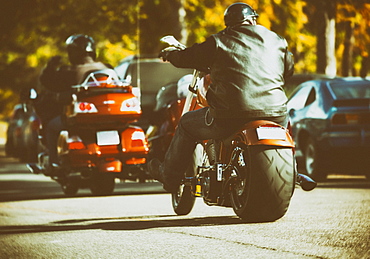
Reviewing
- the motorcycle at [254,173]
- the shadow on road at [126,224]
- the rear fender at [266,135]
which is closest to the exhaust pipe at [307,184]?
A: the motorcycle at [254,173]

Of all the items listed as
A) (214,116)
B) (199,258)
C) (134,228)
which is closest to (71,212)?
(134,228)

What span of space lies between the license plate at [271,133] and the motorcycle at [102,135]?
416cm

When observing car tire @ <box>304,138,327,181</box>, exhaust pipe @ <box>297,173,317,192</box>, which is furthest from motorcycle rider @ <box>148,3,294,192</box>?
car tire @ <box>304,138,327,181</box>

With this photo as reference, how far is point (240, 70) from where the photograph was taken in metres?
7.64

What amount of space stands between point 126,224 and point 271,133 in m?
1.78

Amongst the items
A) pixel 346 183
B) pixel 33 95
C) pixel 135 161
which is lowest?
pixel 346 183

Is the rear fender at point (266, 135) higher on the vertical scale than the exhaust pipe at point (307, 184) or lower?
higher

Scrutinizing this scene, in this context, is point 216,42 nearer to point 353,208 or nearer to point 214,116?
point 214,116

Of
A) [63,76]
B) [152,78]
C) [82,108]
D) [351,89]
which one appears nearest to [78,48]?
[63,76]

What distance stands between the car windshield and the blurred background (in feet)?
21.5

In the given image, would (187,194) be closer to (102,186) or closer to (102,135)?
(102,135)

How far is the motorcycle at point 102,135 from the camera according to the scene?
37.0ft

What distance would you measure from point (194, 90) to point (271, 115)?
47.5 inches

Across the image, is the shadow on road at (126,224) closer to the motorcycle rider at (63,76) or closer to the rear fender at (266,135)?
the rear fender at (266,135)
